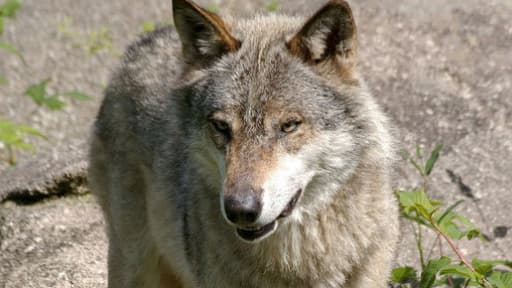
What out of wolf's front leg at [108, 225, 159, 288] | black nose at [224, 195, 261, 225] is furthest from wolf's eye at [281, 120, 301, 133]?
wolf's front leg at [108, 225, 159, 288]

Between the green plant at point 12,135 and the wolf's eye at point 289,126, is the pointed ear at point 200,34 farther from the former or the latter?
the green plant at point 12,135

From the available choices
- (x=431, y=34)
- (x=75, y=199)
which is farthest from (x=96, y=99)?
(x=431, y=34)

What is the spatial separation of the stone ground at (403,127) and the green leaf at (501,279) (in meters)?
1.58

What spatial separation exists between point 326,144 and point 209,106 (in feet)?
1.93

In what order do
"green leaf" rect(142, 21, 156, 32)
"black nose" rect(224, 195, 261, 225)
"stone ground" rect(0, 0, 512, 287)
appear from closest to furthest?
"black nose" rect(224, 195, 261, 225) → "stone ground" rect(0, 0, 512, 287) → "green leaf" rect(142, 21, 156, 32)

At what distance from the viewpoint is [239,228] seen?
156 inches

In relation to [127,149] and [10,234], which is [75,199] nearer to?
[10,234]

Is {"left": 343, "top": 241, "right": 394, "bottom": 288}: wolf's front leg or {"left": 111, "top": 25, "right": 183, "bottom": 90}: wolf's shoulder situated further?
{"left": 111, "top": 25, "right": 183, "bottom": 90}: wolf's shoulder

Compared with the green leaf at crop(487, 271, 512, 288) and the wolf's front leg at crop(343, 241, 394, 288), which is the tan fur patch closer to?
the wolf's front leg at crop(343, 241, 394, 288)

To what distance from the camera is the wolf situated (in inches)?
156

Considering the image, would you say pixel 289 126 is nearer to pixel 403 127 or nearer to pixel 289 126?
pixel 289 126

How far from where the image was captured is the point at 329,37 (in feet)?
13.6

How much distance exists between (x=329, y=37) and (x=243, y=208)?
94cm

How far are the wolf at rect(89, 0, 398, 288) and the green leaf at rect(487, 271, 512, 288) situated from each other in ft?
1.80
